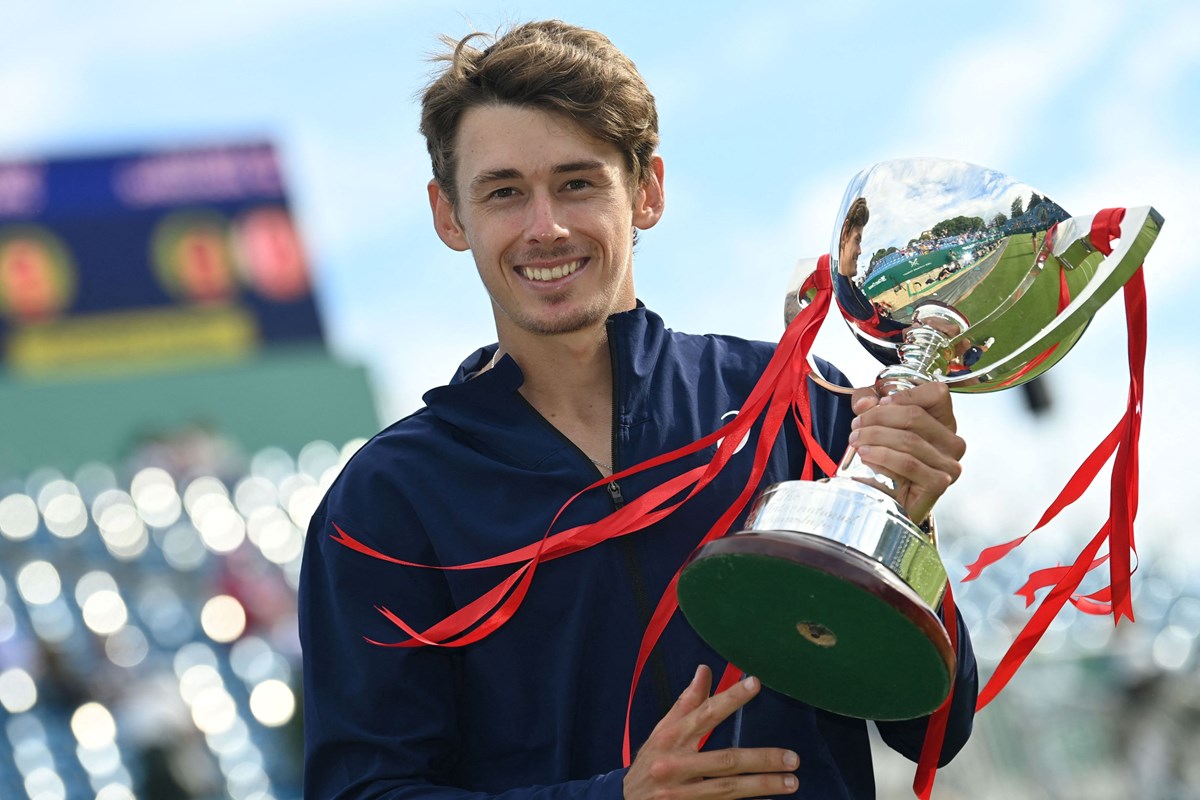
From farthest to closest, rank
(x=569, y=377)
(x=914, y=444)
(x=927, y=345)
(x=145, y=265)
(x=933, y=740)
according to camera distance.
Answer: (x=145, y=265) → (x=569, y=377) → (x=933, y=740) → (x=927, y=345) → (x=914, y=444)

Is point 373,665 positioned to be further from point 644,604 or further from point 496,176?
point 496,176

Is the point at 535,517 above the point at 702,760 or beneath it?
above

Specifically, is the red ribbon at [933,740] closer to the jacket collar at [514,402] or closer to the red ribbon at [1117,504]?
the red ribbon at [1117,504]

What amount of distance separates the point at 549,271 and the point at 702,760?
0.64 metres

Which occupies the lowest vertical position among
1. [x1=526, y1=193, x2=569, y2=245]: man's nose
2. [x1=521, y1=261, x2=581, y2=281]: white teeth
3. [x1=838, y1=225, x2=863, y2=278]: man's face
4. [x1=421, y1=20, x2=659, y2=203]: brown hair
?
[x1=838, y1=225, x2=863, y2=278]: man's face

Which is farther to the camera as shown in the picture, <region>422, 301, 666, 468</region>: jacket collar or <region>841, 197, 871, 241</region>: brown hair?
<region>422, 301, 666, 468</region>: jacket collar

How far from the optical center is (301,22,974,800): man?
184 centimetres

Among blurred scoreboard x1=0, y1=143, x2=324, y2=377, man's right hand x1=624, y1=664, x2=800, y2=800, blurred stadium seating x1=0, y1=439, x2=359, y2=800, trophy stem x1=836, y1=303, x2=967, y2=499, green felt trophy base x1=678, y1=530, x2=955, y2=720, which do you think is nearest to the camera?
green felt trophy base x1=678, y1=530, x2=955, y2=720

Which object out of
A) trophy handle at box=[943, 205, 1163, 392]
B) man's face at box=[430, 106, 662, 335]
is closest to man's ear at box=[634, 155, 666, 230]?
man's face at box=[430, 106, 662, 335]

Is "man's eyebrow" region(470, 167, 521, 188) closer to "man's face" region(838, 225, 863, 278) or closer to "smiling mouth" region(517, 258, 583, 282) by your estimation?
"smiling mouth" region(517, 258, 583, 282)

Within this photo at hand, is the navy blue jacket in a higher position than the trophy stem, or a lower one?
lower

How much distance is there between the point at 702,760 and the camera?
1.54m

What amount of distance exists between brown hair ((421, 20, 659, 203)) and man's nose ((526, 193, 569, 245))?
0.38ft

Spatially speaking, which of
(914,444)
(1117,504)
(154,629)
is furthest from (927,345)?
(154,629)
